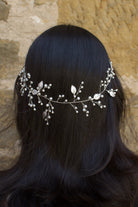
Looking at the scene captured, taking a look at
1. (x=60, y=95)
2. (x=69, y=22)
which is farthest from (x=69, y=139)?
(x=69, y=22)

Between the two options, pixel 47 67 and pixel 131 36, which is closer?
pixel 47 67

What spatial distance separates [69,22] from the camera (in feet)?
4.88

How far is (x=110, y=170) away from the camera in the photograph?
3.70ft

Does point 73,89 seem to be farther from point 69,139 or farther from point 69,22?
point 69,22

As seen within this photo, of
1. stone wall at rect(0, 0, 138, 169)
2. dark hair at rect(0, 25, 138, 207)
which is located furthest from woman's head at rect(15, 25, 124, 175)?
stone wall at rect(0, 0, 138, 169)

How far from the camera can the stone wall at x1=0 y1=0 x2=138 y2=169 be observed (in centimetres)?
143

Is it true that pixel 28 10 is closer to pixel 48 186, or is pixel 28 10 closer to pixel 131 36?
pixel 131 36

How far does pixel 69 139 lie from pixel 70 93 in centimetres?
17

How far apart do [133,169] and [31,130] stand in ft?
1.45

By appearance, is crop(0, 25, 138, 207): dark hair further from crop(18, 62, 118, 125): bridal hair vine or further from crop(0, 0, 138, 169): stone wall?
crop(0, 0, 138, 169): stone wall

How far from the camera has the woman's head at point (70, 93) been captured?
97 centimetres

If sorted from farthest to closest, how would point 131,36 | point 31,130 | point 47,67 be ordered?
point 131,36, point 31,130, point 47,67

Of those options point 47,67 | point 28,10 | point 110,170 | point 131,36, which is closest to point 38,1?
point 28,10

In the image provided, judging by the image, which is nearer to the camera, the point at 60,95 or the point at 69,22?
the point at 60,95
